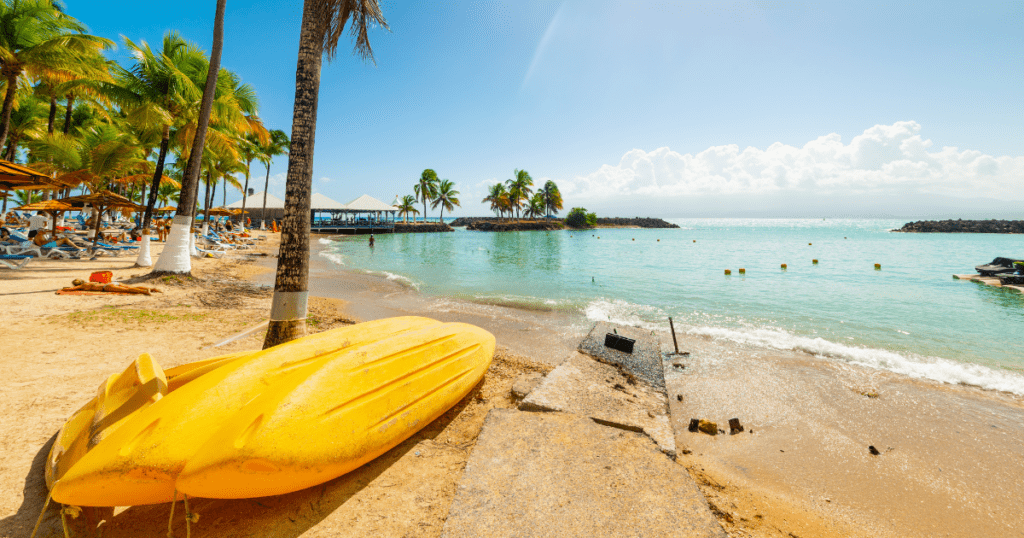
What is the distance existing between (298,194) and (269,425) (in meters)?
2.81

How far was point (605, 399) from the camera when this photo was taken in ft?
13.3

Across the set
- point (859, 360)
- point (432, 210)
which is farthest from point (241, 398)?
point (432, 210)

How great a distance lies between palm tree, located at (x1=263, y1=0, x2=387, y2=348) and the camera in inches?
162

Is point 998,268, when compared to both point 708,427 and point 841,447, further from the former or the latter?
point 708,427

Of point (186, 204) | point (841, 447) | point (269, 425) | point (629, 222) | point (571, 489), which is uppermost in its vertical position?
point (629, 222)

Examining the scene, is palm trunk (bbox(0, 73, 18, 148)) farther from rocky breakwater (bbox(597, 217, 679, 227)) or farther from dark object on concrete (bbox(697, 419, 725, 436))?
rocky breakwater (bbox(597, 217, 679, 227))

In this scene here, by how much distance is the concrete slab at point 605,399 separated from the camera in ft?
11.5

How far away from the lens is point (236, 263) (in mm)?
15984

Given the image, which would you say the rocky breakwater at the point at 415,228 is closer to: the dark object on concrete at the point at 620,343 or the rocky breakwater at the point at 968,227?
the dark object on concrete at the point at 620,343

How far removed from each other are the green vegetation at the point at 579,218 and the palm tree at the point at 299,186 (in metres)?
86.8

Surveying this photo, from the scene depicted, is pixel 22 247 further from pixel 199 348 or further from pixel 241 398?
pixel 241 398

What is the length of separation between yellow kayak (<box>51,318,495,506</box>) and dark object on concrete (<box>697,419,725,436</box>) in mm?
3025

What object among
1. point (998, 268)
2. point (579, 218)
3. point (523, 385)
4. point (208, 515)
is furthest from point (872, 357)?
point (579, 218)

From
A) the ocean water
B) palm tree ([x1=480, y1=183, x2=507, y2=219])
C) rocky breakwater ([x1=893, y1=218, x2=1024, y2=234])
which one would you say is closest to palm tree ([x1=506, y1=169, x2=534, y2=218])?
palm tree ([x1=480, y1=183, x2=507, y2=219])
